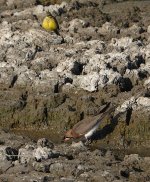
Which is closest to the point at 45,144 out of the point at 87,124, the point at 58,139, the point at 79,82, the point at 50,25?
the point at 87,124

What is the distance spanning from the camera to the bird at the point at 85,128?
13.5 metres

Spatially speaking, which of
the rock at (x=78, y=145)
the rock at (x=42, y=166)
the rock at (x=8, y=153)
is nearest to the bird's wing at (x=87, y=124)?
the rock at (x=78, y=145)

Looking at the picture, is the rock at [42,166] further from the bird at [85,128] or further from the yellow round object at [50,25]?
the yellow round object at [50,25]

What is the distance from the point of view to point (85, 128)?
44.6 feet

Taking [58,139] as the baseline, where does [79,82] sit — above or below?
above

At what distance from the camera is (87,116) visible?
1469 cm

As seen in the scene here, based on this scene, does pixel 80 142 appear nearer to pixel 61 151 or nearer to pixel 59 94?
pixel 61 151

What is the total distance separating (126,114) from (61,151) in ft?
8.05

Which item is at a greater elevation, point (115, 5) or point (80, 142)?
point (115, 5)

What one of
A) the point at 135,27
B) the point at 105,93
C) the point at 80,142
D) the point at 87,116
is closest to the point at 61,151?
the point at 80,142

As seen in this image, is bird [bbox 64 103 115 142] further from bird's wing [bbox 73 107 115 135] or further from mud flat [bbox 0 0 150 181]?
mud flat [bbox 0 0 150 181]

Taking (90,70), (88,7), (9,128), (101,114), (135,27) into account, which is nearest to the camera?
(101,114)

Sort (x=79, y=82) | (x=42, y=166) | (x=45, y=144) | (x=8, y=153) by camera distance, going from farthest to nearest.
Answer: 1. (x=79, y=82)
2. (x=45, y=144)
3. (x=8, y=153)
4. (x=42, y=166)

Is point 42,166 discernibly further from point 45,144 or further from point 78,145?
point 78,145
